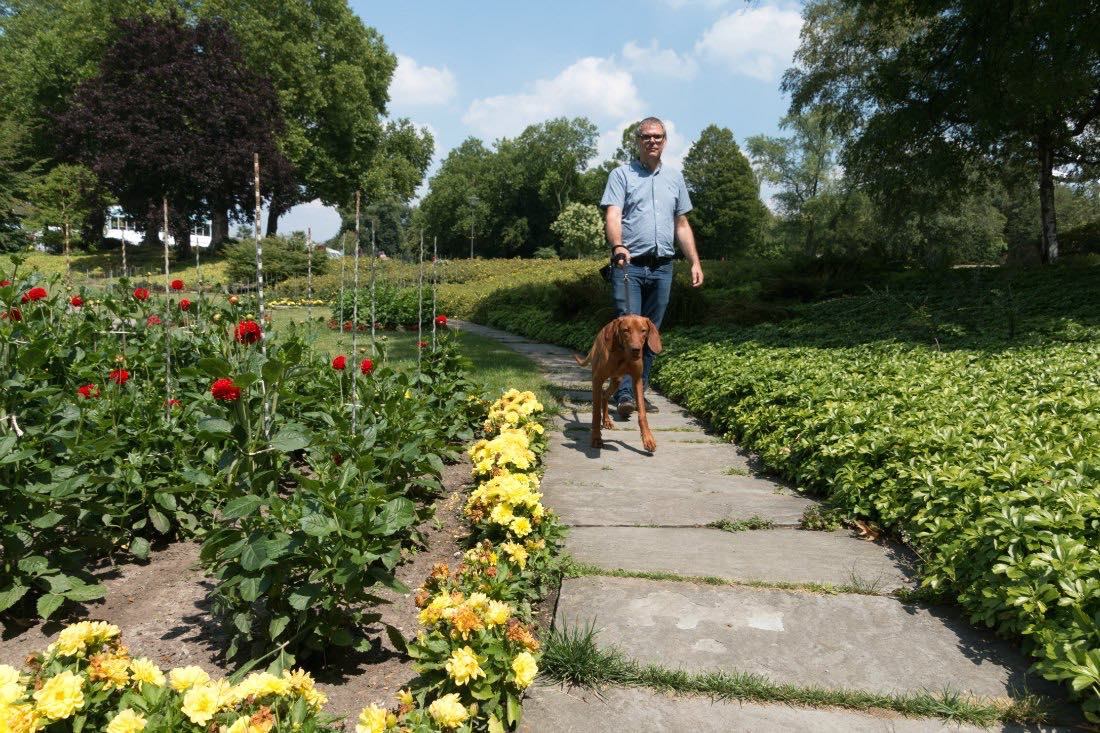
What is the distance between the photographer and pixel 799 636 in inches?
88.2

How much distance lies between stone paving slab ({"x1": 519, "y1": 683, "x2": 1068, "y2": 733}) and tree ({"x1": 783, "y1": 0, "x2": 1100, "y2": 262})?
29.6 ft

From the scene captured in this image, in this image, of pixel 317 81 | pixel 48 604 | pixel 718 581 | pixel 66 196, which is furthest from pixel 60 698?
pixel 317 81

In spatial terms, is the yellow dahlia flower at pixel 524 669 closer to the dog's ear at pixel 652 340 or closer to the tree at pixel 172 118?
the dog's ear at pixel 652 340

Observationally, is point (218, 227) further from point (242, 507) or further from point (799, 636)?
point (799, 636)

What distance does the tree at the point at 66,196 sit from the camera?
2986 cm

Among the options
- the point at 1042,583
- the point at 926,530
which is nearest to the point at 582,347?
the point at 926,530

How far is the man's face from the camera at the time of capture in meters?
4.97

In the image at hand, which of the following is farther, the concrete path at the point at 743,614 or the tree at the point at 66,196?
the tree at the point at 66,196

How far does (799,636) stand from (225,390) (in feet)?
6.31

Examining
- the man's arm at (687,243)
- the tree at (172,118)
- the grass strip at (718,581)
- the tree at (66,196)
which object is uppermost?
the tree at (172,118)

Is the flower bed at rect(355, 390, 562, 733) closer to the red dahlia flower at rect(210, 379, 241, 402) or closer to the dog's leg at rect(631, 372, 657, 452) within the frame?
the red dahlia flower at rect(210, 379, 241, 402)

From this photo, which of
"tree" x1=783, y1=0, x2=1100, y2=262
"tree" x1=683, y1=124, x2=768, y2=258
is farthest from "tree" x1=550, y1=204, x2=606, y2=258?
"tree" x1=783, y1=0, x2=1100, y2=262

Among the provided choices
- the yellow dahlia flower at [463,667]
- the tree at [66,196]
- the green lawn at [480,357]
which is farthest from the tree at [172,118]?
the yellow dahlia flower at [463,667]

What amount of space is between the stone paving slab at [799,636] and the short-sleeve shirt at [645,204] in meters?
3.07
